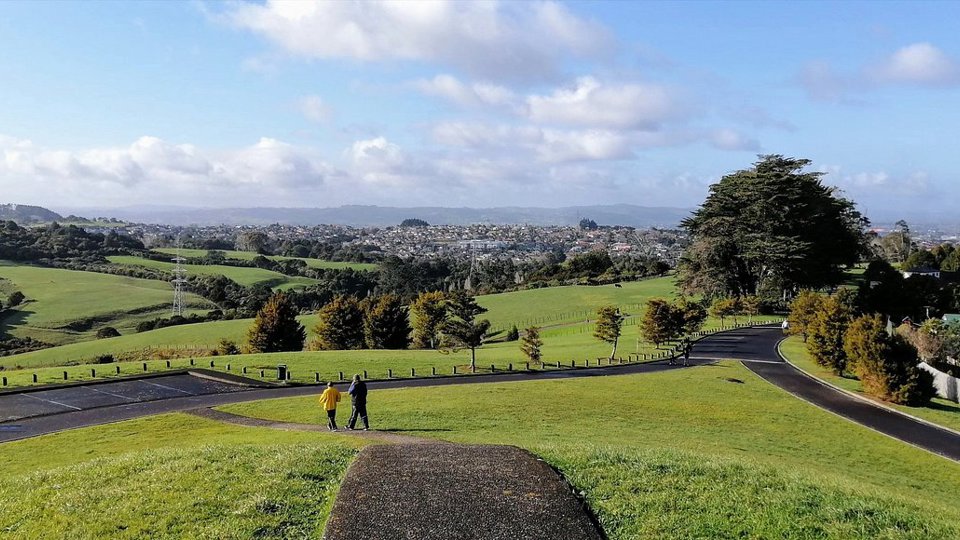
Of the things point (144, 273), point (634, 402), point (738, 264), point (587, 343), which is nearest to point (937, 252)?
point (738, 264)

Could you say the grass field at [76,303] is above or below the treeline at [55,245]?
below

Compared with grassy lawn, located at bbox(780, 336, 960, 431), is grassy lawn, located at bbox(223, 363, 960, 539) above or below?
above

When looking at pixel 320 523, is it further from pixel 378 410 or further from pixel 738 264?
pixel 738 264

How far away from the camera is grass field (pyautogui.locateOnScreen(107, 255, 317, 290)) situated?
390ft

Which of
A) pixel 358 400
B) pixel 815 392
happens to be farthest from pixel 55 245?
pixel 815 392

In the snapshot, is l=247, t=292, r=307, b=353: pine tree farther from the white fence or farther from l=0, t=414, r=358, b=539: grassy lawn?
the white fence

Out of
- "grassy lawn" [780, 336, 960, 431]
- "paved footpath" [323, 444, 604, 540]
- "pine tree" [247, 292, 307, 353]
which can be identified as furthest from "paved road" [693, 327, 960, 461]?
"pine tree" [247, 292, 307, 353]

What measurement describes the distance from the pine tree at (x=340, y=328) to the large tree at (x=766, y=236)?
39.3 metres

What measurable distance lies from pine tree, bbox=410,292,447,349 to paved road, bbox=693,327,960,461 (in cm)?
2215

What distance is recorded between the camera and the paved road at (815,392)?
961 inches

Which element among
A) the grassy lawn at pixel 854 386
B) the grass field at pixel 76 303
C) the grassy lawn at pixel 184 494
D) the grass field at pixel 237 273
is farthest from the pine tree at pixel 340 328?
the grass field at pixel 237 273

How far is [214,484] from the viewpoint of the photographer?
11.3 m

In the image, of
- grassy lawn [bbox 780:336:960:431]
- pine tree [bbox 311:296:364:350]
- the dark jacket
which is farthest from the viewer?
pine tree [bbox 311:296:364:350]

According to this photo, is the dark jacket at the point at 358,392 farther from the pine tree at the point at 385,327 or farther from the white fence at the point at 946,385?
the pine tree at the point at 385,327
